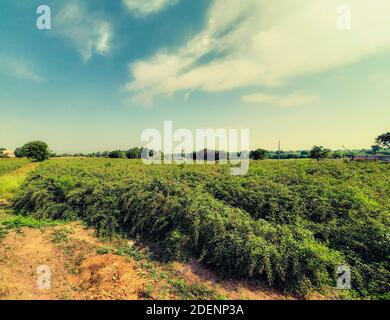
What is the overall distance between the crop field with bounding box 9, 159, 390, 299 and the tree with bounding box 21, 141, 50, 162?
35887 mm

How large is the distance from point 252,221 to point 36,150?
4511cm

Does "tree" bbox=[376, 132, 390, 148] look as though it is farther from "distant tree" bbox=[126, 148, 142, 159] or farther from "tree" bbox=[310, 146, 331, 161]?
"distant tree" bbox=[126, 148, 142, 159]

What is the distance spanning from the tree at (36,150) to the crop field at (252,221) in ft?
118

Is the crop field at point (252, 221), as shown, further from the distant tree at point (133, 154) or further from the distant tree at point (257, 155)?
the distant tree at point (133, 154)

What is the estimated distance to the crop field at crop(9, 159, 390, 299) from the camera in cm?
493

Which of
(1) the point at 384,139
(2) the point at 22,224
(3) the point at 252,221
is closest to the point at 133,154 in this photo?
(2) the point at 22,224

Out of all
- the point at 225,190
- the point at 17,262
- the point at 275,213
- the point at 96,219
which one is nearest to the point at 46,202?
the point at 96,219

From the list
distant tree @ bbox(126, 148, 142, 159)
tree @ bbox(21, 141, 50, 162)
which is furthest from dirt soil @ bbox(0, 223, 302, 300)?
distant tree @ bbox(126, 148, 142, 159)

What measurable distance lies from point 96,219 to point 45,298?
→ 3.80m

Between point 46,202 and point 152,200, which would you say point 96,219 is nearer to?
point 152,200

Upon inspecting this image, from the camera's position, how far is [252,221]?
21.1 ft

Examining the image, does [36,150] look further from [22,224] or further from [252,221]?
[252,221]

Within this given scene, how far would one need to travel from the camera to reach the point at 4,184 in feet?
49.1
